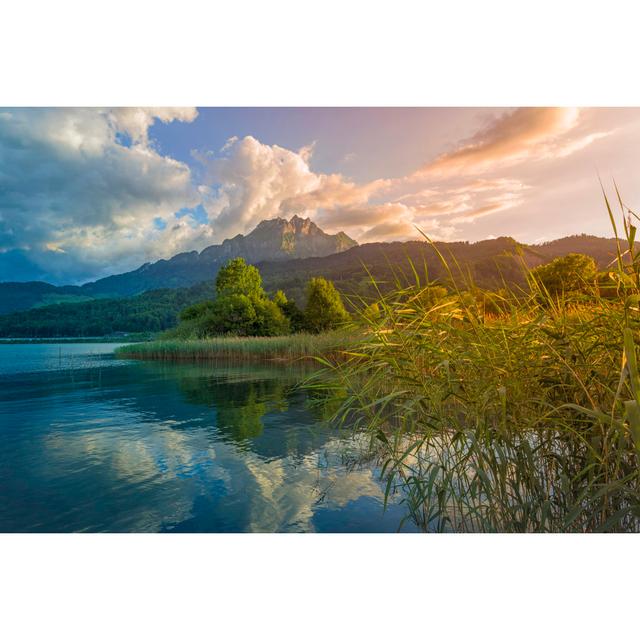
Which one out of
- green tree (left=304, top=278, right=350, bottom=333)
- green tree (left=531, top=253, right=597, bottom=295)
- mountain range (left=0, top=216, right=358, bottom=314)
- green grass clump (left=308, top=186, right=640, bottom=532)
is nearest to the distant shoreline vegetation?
green tree (left=304, top=278, right=350, bottom=333)

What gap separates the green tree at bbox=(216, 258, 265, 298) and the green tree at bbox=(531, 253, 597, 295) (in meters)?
14.3

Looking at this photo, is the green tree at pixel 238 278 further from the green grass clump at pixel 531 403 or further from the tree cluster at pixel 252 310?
the green grass clump at pixel 531 403

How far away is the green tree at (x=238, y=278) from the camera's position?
75.7 ft

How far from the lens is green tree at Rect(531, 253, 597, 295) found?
216 cm

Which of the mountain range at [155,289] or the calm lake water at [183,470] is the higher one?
the mountain range at [155,289]

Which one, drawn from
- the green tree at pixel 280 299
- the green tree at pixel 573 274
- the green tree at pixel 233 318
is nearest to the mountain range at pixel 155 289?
the green tree at pixel 280 299

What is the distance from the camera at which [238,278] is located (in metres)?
23.2

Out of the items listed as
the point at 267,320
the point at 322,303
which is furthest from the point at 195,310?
the point at 322,303

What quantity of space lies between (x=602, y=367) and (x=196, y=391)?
6.82 meters

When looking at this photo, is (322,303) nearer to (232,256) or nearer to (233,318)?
(233,318)

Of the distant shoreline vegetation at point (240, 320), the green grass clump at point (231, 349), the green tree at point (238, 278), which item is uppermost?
the green tree at point (238, 278)

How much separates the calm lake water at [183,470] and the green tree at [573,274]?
158 cm

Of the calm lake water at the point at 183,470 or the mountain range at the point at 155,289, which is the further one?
the mountain range at the point at 155,289

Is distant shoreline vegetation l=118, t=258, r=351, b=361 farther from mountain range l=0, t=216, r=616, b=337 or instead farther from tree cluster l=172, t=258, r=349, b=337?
mountain range l=0, t=216, r=616, b=337
